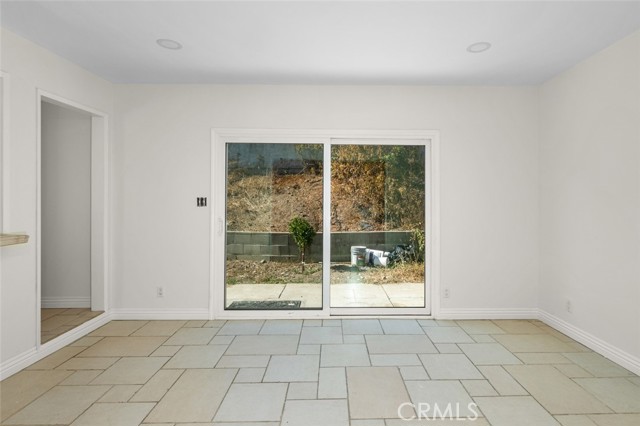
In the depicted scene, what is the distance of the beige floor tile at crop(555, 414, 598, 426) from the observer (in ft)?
6.71

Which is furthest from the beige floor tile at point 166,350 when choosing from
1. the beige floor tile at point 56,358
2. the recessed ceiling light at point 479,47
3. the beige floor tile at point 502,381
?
the recessed ceiling light at point 479,47

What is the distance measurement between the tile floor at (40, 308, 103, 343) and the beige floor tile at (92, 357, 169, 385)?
830 mm

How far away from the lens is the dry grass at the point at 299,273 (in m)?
4.02

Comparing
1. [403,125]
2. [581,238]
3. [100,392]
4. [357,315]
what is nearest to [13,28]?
[100,392]

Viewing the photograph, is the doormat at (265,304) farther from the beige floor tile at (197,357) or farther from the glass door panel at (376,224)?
the beige floor tile at (197,357)

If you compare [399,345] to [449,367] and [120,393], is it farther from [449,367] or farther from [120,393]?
[120,393]

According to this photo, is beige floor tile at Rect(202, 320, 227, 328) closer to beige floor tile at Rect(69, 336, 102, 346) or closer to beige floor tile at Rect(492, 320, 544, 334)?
beige floor tile at Rect(69, 336, 102, 346)

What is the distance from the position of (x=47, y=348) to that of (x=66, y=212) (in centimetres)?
164

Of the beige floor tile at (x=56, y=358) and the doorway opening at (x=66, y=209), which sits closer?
the beige floor tile at (x=56, y=358)

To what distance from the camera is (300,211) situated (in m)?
4.00

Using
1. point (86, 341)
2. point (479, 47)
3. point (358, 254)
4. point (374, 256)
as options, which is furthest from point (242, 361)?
point (479, 47)

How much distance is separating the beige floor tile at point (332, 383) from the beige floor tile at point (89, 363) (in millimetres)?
1651

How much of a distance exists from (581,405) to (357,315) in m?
2.11

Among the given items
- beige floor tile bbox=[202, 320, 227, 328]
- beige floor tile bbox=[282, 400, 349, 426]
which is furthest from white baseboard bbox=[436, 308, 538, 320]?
beige floor tile bbox=[202, 320, 227, 328]
